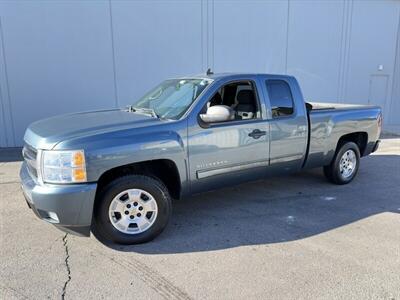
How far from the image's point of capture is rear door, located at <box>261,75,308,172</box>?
4.84 m

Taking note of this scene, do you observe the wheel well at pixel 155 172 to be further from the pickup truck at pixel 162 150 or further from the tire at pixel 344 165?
the tire at pixel 344 165

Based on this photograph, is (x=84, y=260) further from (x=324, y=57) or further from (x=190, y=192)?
(x=324, y=57)

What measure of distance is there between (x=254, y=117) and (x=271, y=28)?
841 cm

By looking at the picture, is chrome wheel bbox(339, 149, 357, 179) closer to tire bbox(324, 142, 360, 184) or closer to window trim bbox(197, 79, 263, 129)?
tire bbox(324, 142, 360, 184)

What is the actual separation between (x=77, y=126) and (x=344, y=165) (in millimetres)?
4579

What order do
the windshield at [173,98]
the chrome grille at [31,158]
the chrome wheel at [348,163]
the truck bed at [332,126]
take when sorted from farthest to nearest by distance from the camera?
the chrome wheel at [348,163] → the truck bed at [332,126] → the windshield at [173,98] → the chrome grille at [31,158]

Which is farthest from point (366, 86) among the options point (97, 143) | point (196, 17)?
A: point (97, 143)

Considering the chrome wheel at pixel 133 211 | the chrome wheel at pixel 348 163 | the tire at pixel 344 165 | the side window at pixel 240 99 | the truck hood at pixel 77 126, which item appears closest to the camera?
the truck hood at pixel 77 126

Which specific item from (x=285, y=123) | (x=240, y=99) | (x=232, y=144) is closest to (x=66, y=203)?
(x=232, y=144)

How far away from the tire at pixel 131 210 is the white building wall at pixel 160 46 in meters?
6.97

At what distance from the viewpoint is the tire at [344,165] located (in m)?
5.91

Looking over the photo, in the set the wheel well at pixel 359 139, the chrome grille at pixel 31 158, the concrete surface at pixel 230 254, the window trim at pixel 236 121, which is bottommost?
the concrete surface at pixel 230 254

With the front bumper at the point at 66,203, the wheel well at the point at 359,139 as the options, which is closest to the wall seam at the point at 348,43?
the wheel well at the point at 359,139

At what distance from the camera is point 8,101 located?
9453mm
